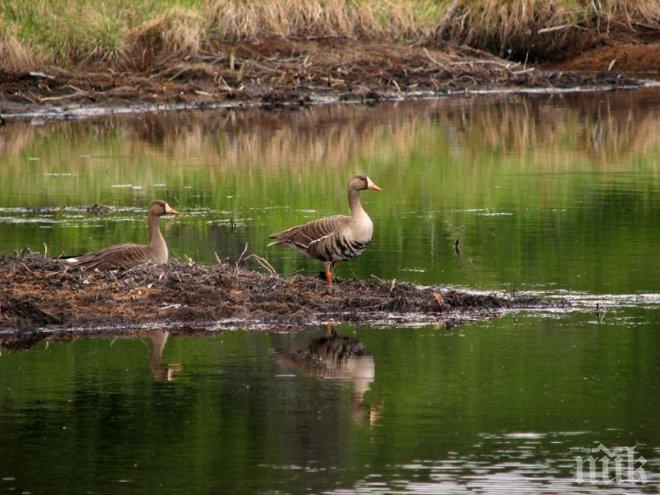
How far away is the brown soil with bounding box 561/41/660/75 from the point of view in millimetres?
43594

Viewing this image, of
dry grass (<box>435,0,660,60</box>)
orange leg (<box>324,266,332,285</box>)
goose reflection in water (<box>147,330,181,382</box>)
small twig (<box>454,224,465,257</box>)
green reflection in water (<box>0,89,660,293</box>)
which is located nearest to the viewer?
goose reflection in water (<box>147,330,181,382</box>)

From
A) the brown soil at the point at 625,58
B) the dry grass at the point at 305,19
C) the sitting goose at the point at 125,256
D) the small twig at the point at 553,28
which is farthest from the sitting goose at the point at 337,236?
the brown soil at the point at 625,58

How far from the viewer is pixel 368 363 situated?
13.1m

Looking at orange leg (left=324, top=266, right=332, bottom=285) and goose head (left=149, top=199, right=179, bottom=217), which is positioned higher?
goose head (left=149, top=199, right=179, bottom=217)

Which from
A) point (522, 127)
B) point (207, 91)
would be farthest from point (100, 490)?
point (207, 91)

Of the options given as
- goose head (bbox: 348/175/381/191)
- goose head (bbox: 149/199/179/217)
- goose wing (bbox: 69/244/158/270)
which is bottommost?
goose wing (bbox: 69/244/158/270)

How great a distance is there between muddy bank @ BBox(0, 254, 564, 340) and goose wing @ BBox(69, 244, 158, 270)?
210mm

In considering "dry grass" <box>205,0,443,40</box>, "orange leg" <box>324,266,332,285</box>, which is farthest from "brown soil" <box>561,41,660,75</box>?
"orange leg" <box>324,266,332,285</box>

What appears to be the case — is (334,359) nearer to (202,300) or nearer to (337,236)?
(202,300)

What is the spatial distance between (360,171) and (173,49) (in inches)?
507

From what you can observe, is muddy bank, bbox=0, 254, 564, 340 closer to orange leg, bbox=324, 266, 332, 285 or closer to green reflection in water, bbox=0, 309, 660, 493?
orange leg, bbox=324, 266, 332, 285

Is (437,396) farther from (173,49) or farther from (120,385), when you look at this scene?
(173,49)

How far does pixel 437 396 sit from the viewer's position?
39.3 ft

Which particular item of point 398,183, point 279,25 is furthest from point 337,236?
point 279,25
